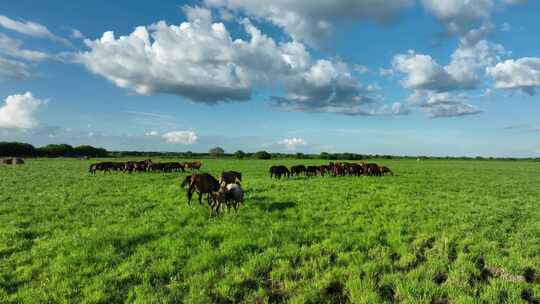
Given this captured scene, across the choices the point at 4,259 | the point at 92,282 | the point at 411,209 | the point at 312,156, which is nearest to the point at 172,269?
the point at 92,282

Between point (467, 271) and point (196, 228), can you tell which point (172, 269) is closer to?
point (196, 228)

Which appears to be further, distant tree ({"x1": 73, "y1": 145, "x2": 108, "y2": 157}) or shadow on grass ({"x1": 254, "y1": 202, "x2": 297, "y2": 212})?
distant tree ({"x1": 73, "y1": 145, "x2": 108, "y2": 157})

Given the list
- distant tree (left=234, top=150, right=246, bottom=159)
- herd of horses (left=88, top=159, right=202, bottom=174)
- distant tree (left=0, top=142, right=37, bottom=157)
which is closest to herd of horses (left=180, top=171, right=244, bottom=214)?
herd of horses (left=88, top=159, right=202, bottom=174)

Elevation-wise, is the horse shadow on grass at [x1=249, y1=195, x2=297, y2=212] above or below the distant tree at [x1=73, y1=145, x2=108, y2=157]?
below

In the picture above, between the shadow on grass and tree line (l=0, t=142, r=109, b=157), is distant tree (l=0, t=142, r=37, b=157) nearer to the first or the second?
tree line (l=0, t=142, r=109, b=157)

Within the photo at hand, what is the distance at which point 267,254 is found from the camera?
25.2 ft

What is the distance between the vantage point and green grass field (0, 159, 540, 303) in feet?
19.3

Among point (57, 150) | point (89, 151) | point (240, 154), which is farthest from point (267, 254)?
point (89, 151)

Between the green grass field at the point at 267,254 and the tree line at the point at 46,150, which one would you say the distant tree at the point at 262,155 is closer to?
the tree line at the point at 46,150

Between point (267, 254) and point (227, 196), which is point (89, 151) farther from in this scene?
point (267, 254)

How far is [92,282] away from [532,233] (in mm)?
12104

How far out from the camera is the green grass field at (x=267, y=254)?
5.89m

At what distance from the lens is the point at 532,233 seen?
32.6ft

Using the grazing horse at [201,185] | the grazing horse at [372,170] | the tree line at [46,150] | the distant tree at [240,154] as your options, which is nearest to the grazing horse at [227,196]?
the grazing horse at [201,185]
